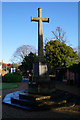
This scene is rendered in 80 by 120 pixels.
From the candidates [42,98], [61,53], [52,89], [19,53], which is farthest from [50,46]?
[42,98]

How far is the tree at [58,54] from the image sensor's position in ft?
82.7

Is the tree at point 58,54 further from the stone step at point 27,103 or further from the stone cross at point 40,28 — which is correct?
the stone step at point 27,103

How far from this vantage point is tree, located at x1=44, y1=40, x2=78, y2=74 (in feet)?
82.7

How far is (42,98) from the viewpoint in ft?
23.2

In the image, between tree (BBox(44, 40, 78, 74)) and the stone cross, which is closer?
the stone cross

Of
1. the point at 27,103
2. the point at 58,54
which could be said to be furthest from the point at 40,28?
the point at 58,54

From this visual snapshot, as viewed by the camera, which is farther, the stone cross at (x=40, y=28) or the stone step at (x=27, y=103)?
the stone cross at (x=40, y=28)

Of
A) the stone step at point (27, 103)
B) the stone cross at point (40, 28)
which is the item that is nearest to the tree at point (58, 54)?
the stone cross at point (40, 28)

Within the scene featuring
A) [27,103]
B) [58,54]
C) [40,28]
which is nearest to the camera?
[27,103]

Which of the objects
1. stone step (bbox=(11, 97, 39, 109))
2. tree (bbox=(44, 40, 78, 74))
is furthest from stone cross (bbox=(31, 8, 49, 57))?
tree (bbox=(44, 40, 78, 74))

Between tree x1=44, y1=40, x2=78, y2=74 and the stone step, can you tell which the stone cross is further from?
tree x1=44, y1=40, x2=78, y2=74

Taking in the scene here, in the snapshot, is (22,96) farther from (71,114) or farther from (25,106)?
(71,114)

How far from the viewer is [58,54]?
2542 cm

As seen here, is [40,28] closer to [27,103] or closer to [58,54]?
[27,103]
